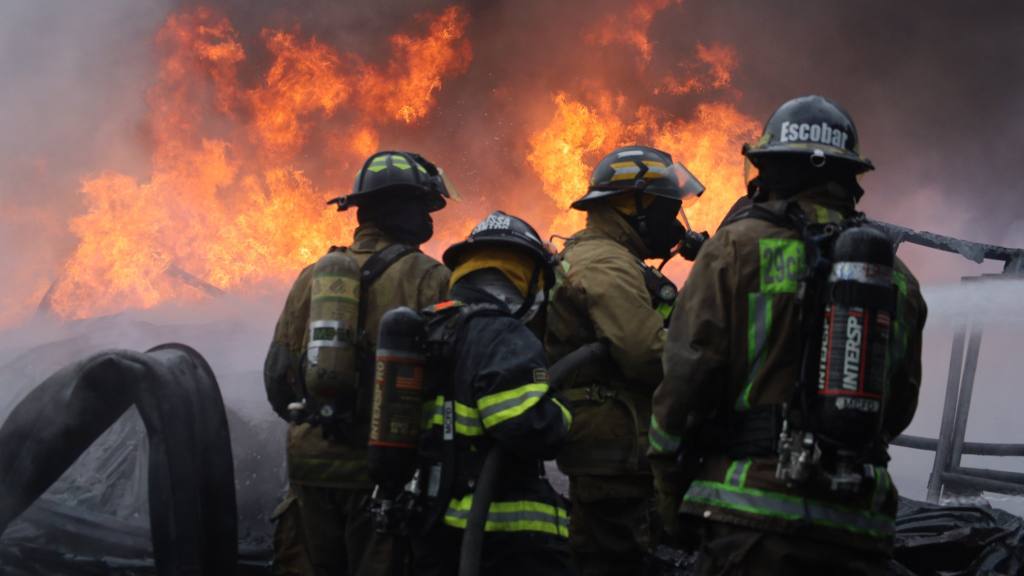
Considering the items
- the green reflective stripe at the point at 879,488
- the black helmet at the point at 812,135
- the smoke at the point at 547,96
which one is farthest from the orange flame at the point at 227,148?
the green reflective stripe at the point at 879,488

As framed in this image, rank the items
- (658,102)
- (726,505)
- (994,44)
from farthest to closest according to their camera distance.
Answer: (658,102) < (994,44) < (726,505)

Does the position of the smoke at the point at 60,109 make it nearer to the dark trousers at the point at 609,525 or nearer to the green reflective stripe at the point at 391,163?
the green reflective stripe at the point at 391,163

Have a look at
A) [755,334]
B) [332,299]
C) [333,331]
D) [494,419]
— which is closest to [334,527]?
[333,331]

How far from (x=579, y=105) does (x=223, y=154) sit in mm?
6589

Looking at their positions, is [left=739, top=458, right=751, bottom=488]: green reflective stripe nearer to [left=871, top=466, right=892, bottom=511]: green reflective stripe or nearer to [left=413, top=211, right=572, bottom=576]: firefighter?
[left=871, top=466, right=892, bottom=511]: green reflective stripe

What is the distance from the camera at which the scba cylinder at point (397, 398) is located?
126 inches

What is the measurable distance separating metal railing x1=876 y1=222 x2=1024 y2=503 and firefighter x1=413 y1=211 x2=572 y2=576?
4.73 meters

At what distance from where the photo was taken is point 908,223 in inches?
615

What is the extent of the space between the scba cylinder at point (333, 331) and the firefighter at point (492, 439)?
2.54 feet

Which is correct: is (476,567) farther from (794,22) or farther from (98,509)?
(794,22)

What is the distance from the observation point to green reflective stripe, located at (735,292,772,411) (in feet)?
9.16

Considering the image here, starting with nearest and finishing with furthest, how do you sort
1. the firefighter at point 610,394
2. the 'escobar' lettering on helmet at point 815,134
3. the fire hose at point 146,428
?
the 'escobar' lettering on helmet at point 815,134
the firefighter at point 610,394
the fire hose at point 146,428

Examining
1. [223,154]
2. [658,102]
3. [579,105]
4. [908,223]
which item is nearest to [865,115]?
[908,223]

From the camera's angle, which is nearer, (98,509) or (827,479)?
(827,479)
